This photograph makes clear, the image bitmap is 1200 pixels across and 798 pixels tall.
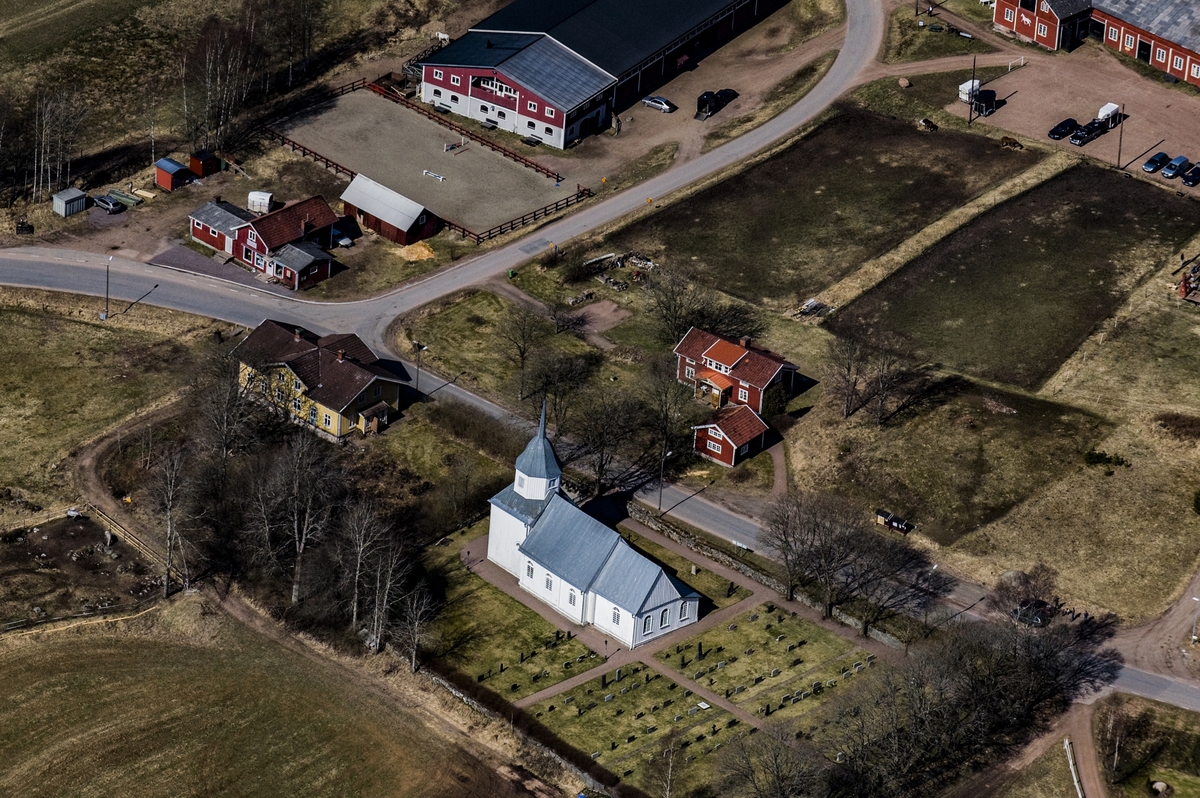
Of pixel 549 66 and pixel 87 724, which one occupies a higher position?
Result: pixel 549 66

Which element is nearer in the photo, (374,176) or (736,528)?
(736,528)

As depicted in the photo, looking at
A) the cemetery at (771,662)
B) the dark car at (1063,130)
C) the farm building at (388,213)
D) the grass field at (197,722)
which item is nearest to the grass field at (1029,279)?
the dark car at (1063,130)

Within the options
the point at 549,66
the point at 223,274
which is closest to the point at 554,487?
the point at 223,274

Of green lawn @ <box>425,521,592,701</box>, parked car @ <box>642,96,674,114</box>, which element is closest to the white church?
green lawn @ <box>425,521,592,701</box>

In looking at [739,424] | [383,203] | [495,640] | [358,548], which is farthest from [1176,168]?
[358,548]

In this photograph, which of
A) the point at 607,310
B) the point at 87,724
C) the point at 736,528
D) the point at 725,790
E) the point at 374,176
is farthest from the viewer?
the point at 374,176

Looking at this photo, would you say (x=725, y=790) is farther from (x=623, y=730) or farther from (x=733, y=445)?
A: (x=733, y=445)

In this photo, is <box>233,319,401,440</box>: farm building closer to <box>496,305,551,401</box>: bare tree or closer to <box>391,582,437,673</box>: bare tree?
<box>496,305,551,401</box>: bare tree
